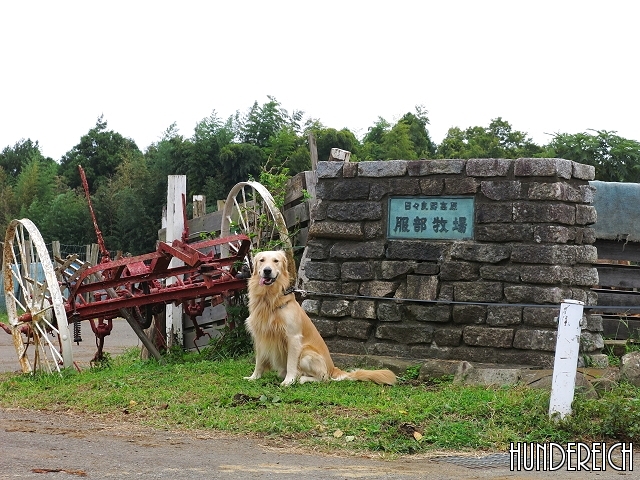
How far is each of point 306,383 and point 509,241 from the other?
2.40m

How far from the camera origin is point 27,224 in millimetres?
11164

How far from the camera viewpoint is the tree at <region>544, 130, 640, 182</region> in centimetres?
2122

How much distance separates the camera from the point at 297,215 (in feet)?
38.2

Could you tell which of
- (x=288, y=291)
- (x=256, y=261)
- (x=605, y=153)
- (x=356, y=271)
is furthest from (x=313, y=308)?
(x=605, y=153)

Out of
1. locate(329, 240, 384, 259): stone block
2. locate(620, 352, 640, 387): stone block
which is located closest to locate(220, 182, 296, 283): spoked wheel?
locate(329, 240, 384, 259): stone block

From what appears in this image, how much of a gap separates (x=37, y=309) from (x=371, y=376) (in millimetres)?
4254

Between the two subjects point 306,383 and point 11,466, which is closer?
point 11,466

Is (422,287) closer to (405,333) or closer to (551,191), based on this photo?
(405,333)

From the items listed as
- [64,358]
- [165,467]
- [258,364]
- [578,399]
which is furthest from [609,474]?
[64,358]

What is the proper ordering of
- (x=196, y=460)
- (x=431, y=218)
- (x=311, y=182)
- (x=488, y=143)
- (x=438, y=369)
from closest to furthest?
(x=196, y=460), (x=438, y=369), (x=431, y=218), (x=311, y=182), (x=488, y=143)

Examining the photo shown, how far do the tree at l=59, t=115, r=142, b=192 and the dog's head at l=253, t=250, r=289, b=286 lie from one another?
38.4m

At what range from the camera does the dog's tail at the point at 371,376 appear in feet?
29.0

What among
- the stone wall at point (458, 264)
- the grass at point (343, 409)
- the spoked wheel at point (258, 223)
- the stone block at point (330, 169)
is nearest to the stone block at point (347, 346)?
the stone wall at point (458, 264)

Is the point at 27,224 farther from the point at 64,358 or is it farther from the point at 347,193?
the point at 347,193
